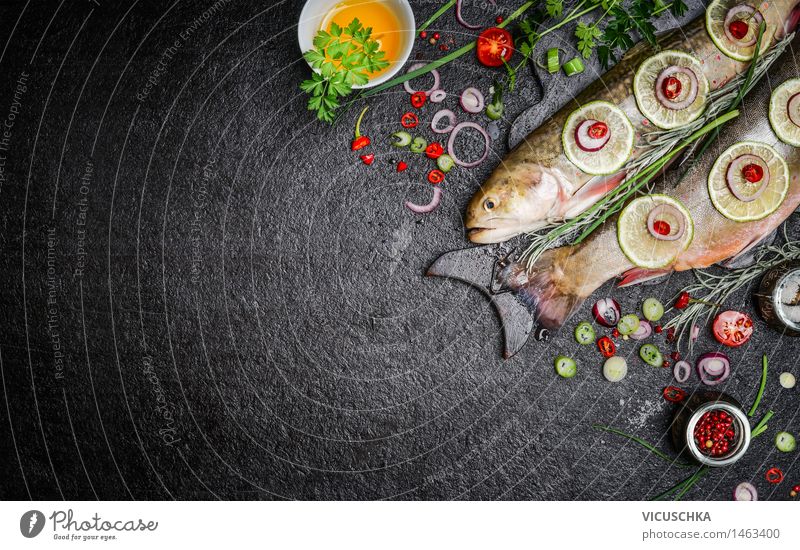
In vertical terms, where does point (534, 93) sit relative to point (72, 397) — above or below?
above

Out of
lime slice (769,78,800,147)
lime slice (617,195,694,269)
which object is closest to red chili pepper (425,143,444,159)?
lime slice (617,195,694,269)

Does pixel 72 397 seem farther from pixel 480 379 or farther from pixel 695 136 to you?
pixel 695 136

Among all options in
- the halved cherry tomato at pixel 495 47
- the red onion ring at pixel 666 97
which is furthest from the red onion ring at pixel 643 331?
the halved cherry tomato at pixel 495 47

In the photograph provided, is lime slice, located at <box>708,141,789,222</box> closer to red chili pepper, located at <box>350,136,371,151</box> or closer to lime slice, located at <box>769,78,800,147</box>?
lime slice, located at <box>769,78,800,147</box>

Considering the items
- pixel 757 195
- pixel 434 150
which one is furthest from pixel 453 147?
pixel 757 195

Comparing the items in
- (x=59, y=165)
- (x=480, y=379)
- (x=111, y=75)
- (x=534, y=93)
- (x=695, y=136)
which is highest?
(x=111, y=75)

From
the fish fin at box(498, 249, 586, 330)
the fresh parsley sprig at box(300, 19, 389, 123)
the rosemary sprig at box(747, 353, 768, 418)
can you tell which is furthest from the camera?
the rosemary sprig at box(747, 353, 768, 418)

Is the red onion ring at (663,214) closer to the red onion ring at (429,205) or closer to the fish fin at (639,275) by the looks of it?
the fish fin at (639,275)
